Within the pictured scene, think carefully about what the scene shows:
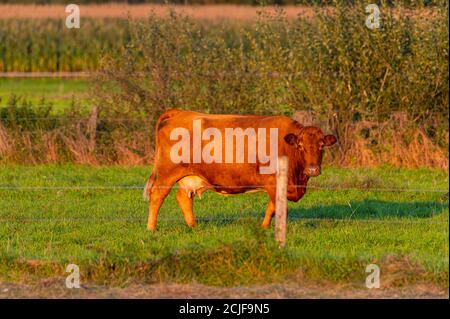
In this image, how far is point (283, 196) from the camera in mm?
12328

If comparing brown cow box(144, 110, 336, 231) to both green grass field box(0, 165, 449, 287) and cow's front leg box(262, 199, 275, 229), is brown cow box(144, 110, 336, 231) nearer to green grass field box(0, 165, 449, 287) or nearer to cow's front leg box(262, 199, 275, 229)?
cow's front leg box(262, 199, 275, 229)

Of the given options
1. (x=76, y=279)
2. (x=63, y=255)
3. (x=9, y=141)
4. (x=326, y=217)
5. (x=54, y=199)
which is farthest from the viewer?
(x=9, y=141)

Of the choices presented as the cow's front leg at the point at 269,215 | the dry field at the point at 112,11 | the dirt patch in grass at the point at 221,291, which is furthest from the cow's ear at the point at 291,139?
the dry field at the point at 112,11

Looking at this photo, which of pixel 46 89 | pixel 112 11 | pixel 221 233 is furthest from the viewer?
pixel 112 11

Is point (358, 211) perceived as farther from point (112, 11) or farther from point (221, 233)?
point (112, 11)

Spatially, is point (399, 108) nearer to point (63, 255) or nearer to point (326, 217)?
point (326, 217)

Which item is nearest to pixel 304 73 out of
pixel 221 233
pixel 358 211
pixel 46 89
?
pixel 358 211

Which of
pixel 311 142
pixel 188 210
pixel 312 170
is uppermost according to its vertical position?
pixel 311 142

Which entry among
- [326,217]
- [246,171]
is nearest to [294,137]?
[246,171]

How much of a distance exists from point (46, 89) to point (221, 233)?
863 inches

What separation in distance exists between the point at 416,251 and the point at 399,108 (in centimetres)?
870

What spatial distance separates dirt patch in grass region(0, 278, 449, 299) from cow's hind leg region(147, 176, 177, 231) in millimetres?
2943

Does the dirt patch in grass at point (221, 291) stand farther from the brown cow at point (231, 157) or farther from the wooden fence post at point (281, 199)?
the brown cow at point (231, 157)

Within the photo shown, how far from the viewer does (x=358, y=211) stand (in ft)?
52.9
